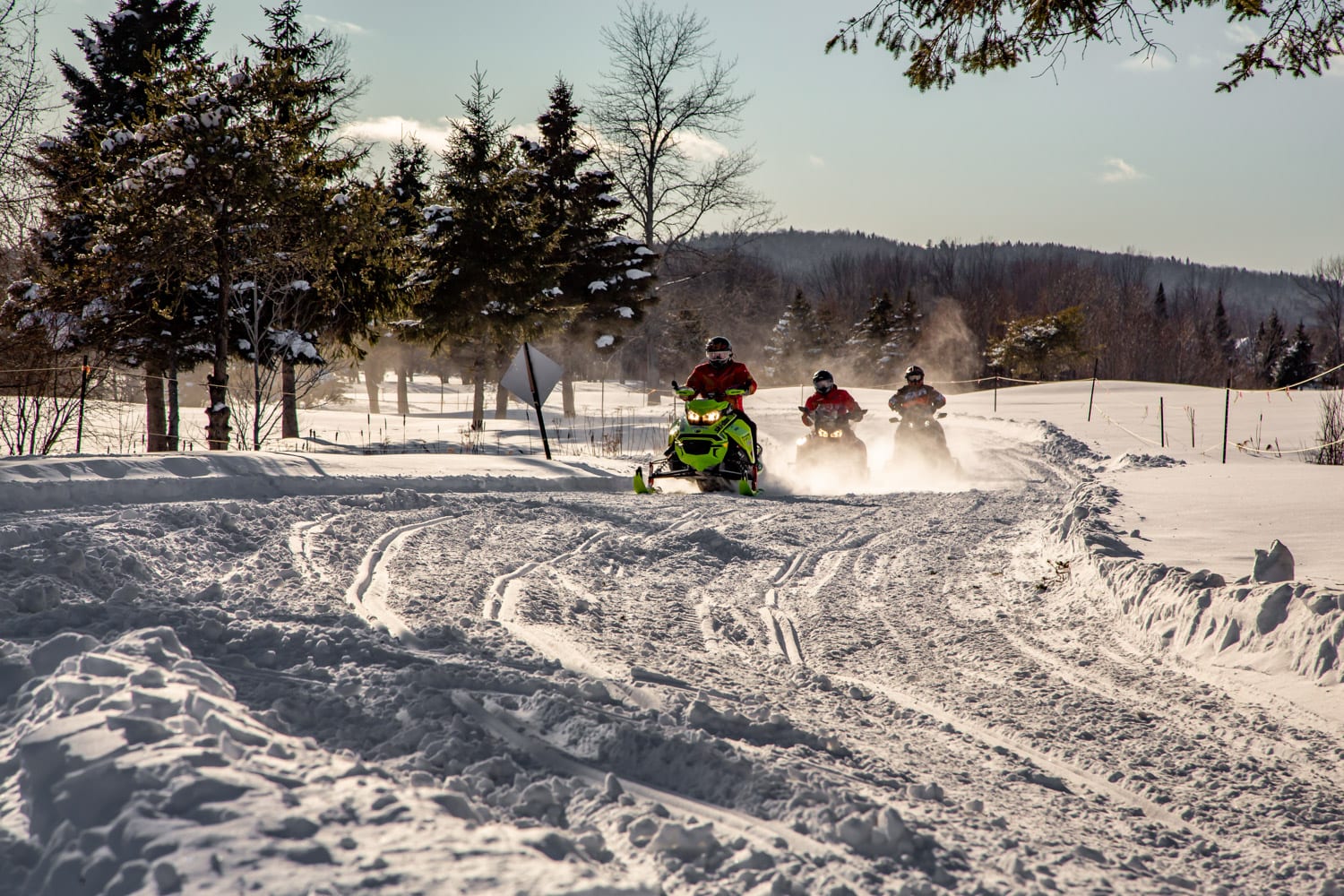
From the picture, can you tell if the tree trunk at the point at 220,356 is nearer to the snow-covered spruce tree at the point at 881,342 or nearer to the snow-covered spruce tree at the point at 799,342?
the snow-covered spruce tree at the point at 881,342

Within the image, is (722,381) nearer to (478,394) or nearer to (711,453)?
(711,453)

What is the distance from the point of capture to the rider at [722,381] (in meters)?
12.2

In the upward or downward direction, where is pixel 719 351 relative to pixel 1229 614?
upward

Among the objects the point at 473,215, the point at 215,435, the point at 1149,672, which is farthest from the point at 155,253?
the point at 1149,672

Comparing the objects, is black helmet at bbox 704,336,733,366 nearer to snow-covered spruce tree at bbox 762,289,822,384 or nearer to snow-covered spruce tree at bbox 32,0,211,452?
snow-covered spruce tree at bbox 32,0,211,452

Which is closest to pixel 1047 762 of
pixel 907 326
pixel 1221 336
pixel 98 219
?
pixel 98 219

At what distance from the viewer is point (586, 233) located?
31375 mm

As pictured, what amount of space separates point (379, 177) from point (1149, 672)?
16.9m

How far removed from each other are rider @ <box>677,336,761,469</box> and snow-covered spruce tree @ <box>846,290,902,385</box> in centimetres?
5698

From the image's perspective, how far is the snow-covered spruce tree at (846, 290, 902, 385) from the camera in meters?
67.1

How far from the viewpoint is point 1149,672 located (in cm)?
435

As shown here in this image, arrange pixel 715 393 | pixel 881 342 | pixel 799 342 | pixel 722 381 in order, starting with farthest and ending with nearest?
1. pixel 799 342
2. pixel 881 342
3. pixel 722 381
4. pixel 715 393

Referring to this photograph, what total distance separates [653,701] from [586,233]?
96.3ft

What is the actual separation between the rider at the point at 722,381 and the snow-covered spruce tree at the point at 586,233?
63.2 ft
